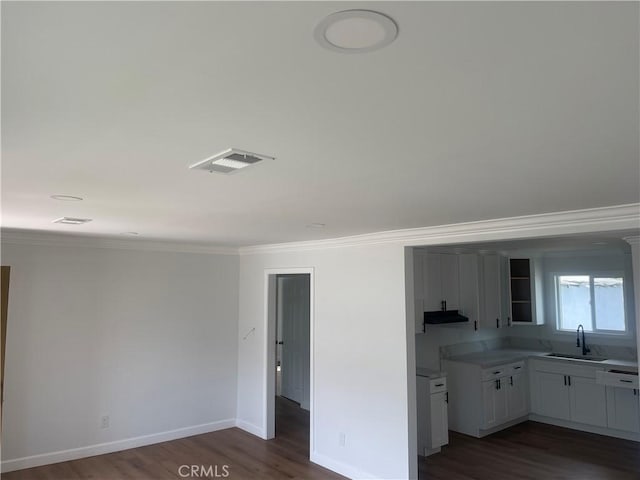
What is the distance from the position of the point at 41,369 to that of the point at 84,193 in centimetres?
313

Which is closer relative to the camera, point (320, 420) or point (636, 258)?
point (636, 258)

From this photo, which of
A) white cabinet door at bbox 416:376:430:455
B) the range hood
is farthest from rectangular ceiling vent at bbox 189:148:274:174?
the range hood

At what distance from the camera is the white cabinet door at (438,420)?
496 centimetres

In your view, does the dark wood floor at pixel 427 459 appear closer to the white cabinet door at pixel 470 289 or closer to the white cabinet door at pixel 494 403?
the white cabinet door at pixel 494 403

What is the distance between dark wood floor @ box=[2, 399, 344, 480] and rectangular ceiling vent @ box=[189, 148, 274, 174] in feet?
11.9

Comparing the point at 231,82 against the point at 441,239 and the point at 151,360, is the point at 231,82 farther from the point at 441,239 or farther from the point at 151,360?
the point at 151,360

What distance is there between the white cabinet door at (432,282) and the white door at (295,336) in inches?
75.7

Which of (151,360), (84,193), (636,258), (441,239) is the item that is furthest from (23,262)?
(636,258)

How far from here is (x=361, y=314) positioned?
14.6 ft

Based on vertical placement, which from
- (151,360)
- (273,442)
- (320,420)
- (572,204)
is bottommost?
(273,442)

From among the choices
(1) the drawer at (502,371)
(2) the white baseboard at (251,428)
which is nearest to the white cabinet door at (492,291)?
(1) the drawer at (502,371)

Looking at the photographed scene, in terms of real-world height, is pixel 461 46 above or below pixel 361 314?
above

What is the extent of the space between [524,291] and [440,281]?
5.93ft

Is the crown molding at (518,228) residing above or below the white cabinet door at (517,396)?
above
